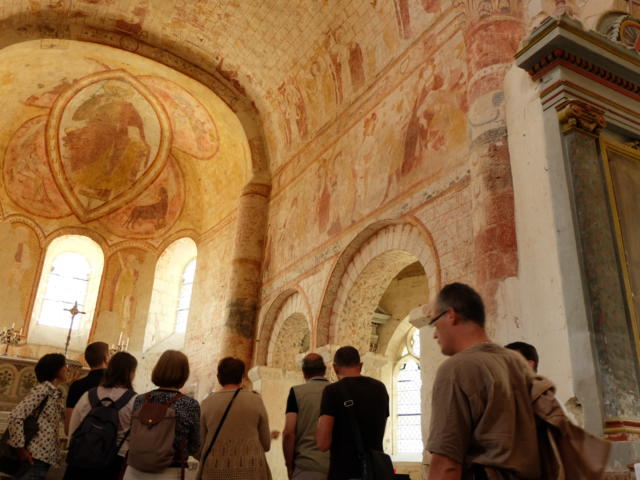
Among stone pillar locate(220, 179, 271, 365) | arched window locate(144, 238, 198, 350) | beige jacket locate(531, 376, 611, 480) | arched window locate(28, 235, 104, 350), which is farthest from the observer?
arched window locate(144, 238, 198, 350)

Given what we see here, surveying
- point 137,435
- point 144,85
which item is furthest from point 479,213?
point 144,85

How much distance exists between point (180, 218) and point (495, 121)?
12.3m

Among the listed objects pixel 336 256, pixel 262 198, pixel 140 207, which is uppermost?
pixel 140 207

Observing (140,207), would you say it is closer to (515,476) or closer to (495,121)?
(495,121)

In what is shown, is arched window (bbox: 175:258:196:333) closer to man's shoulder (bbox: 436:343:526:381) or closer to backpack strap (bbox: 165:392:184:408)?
backpack strap (bbox: 165:392:184:408)

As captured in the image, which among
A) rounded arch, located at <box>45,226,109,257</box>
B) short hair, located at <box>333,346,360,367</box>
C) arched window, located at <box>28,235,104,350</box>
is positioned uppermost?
rounded arch, located at <box>45,226,109,257</box>

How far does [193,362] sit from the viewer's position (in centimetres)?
1416

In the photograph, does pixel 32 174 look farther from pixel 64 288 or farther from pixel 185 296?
pixel 185 296

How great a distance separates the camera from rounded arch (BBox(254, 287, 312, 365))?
11.1 m

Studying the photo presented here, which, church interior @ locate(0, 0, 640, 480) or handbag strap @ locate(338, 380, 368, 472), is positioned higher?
church interior @ locate(0, 0, 640, 480)

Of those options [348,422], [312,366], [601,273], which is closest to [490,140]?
[601,273]

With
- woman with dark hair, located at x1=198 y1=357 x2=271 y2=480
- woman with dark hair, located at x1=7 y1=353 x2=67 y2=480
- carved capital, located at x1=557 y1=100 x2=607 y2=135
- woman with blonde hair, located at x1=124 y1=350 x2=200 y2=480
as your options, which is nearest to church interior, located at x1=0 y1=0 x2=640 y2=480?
carved capital, located at x1=557 y1=100 x2=607 y2=135

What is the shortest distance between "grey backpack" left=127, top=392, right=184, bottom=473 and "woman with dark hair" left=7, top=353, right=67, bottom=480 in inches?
30.9

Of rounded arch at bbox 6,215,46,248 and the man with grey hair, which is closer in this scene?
the man with grey hair
